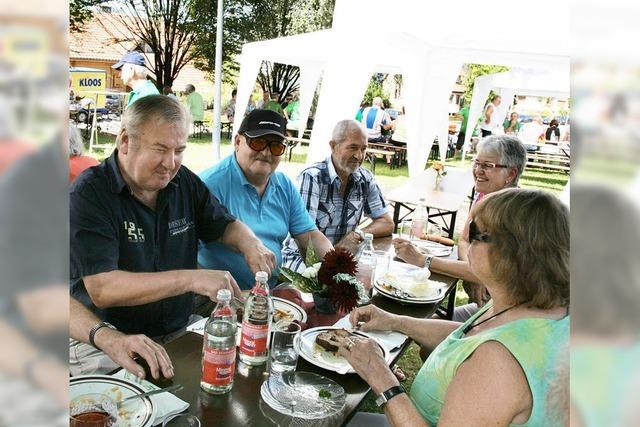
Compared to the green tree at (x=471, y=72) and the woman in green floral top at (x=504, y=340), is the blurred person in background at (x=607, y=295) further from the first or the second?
the green tree at (x=471, y=72)

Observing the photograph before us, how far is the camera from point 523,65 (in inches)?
313

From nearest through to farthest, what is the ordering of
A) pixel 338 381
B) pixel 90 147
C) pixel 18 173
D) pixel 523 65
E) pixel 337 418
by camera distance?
1. pixel 18 173
2. pixel 337 418
3. pixel 338 381
4. pixel 523 65
5. pixel 90 147

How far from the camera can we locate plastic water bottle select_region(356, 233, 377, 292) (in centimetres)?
262

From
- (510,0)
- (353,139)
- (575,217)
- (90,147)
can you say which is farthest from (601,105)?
(90,147)

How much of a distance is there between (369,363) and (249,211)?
5.09ft

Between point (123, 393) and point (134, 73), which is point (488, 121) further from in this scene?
point (123, 393)

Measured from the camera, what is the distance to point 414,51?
26.1 ft

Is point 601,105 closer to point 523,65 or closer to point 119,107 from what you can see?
point 523,65

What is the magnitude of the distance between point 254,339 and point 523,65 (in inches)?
296

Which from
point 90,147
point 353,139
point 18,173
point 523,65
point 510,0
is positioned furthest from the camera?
point 90,147

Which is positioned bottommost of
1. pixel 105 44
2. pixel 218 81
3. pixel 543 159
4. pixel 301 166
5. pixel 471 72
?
pixel 301 166

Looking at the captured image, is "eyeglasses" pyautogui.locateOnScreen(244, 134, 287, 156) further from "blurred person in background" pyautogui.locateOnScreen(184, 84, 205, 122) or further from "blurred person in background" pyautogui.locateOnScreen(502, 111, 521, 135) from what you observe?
"blurred person in background" pyautogui.locateOnScreen(502, 111, 521, 135)

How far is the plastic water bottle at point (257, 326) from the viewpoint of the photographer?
67.6 inches

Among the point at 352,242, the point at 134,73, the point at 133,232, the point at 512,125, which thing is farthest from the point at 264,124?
the point at 512,125
